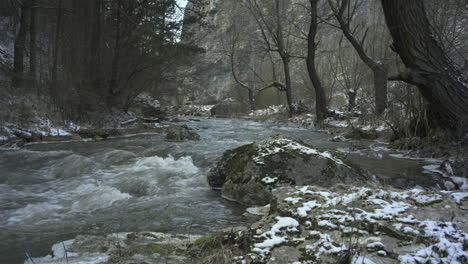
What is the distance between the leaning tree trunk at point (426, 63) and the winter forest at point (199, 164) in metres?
0.02

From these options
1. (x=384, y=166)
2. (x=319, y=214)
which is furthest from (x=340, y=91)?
(x=319, y=214)

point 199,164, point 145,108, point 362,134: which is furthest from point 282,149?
point 145,108

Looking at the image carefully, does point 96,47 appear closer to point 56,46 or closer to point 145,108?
point 56,46

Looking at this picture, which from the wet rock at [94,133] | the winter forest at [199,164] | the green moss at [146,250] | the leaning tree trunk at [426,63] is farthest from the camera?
the wet rock at [94,133]

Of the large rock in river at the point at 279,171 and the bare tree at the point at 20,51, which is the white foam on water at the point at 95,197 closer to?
the large rock in river at the point at 279,171

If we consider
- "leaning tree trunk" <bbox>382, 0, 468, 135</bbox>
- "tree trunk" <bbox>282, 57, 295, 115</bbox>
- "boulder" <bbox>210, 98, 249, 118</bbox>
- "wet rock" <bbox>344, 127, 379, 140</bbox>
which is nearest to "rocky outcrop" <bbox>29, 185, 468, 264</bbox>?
"leaning tree trunk" <bbox>382, 0, 468, 135</bbox>

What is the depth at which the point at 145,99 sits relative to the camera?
20.0 meters

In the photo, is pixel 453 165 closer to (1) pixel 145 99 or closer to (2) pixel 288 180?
(2) pixel 288 180

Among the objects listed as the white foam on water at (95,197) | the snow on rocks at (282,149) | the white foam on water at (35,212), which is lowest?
the white foam on water at (35,212)

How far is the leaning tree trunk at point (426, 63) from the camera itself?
5.71m

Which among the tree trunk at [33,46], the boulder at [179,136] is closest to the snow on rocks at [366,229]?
the boulder at [179,136]

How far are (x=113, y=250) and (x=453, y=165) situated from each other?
4.92m

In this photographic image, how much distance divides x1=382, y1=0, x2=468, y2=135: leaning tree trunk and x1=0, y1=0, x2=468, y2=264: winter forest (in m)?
0.02

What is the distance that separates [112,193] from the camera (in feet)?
14.0
